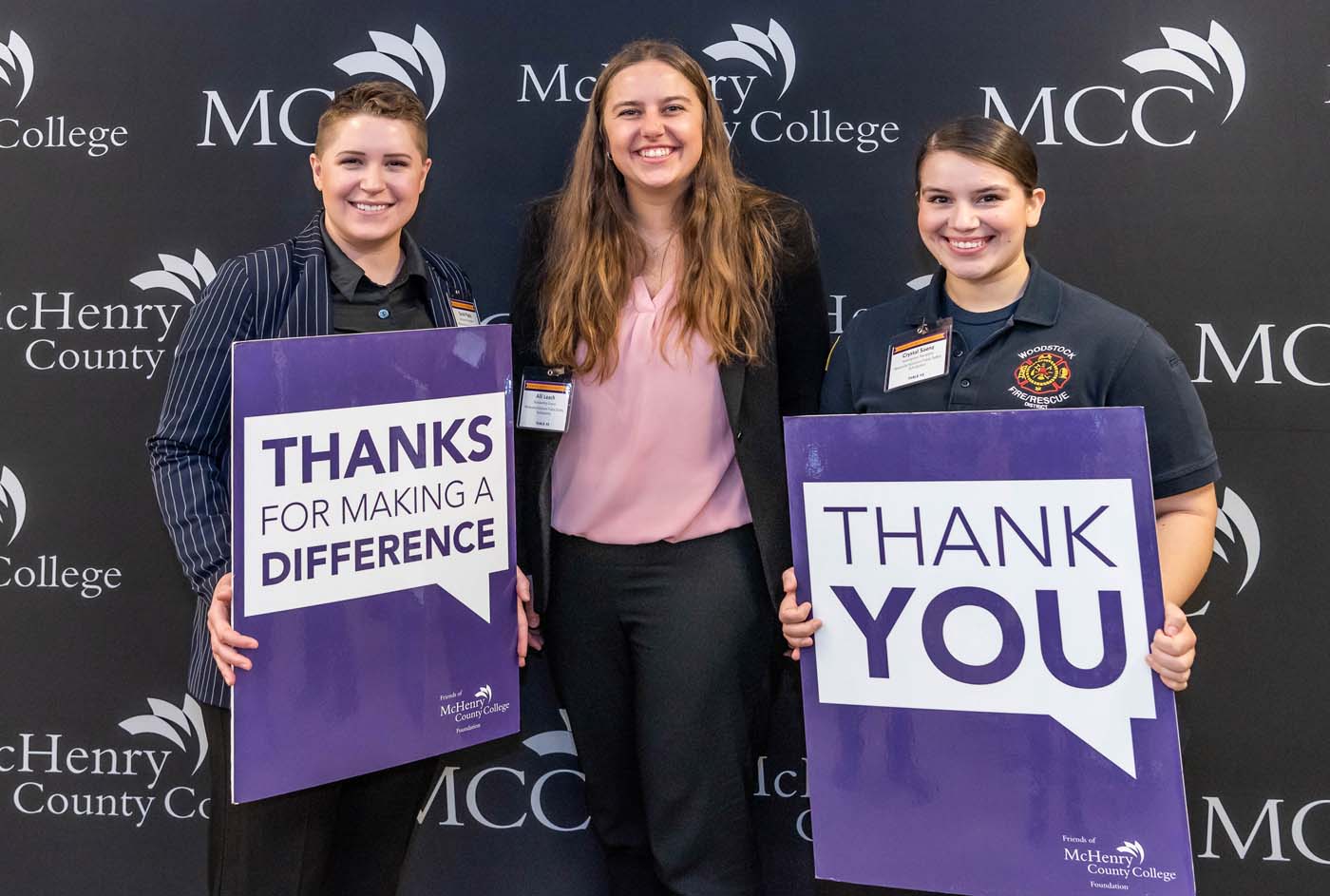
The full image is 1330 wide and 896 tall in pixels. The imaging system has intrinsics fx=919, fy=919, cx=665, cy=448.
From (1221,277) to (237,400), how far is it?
6.49 feet

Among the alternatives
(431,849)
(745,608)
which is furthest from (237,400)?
(431,849)

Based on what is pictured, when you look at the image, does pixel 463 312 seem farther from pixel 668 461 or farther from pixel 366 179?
pixel 668 461

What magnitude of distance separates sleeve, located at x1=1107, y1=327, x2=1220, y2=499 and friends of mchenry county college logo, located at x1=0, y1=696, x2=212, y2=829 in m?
2.16

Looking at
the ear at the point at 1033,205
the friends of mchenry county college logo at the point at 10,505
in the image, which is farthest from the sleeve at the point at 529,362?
the friends of mchenry county college logo at the point at 10,505

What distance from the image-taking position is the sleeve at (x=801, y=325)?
165 cm

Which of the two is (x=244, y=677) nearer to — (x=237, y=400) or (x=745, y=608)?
(x=237, y=400)

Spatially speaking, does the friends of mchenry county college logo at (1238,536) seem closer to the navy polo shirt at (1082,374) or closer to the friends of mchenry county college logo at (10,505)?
the navy polo shirt at (1082,374)

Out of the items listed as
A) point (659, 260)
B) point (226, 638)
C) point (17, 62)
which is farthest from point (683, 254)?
point (17, 62)

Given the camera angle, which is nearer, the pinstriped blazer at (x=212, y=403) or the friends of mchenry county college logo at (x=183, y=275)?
the pinstriped blazer at (x=212, y=403)

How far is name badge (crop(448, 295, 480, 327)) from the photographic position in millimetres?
1737

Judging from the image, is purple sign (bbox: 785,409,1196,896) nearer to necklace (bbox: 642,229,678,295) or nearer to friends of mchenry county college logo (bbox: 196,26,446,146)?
necklace (bbox: 642,229,678,295)

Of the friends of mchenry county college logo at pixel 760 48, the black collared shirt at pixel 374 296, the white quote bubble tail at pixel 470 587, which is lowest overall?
the white quote bubble tail at pixel 470 587

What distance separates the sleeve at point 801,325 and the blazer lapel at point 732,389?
0.39 feet

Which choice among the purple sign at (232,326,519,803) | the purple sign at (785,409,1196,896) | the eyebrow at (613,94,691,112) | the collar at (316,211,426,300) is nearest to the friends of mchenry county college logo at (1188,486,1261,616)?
the purple sign at (785,409,1196,896)
